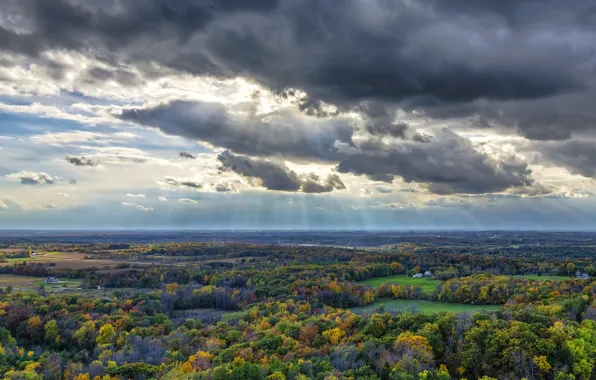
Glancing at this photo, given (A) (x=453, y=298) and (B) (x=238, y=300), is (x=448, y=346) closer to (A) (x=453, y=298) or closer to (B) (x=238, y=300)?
(A) (x=453, y=298)

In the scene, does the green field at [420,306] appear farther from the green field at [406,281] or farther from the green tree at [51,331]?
the green tree at [51,331]

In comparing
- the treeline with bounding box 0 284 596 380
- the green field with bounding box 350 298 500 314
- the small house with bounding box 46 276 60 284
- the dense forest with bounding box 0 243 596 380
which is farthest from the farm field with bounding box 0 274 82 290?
the green field with bounding box 350 298 500 314

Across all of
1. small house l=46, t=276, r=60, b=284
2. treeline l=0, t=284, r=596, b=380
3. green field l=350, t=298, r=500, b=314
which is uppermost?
treeline l=0, t=284, r=596, b=380

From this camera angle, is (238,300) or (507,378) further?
(238,300)

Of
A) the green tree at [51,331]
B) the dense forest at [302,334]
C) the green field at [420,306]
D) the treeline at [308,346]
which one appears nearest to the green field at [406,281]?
the dense forest at [302,334]

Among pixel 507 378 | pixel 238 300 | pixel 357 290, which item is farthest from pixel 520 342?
pixel 238 300

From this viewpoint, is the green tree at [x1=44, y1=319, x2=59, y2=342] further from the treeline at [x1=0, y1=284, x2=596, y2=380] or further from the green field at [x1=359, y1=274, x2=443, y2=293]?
the green field at [x1=359, y1=274, x2=443, y2=293]
